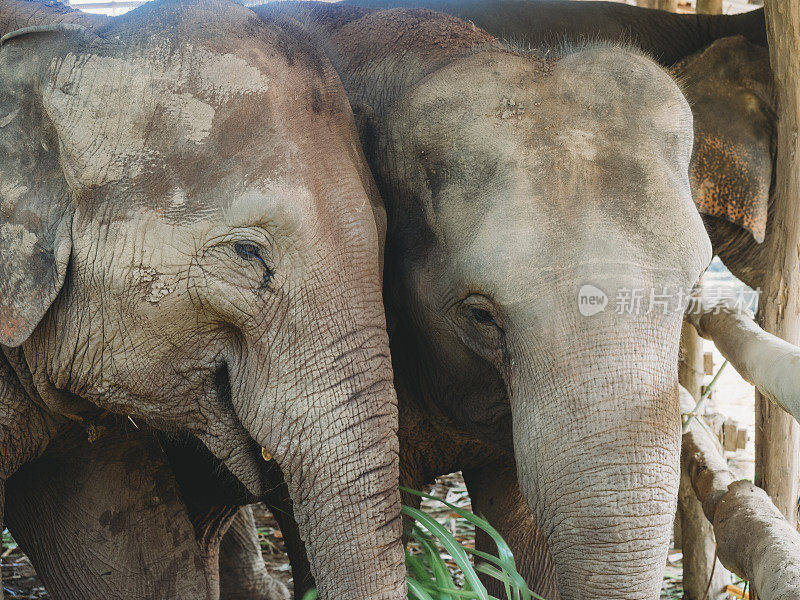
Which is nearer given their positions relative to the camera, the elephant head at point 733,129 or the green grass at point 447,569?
the green grass at point 447,569

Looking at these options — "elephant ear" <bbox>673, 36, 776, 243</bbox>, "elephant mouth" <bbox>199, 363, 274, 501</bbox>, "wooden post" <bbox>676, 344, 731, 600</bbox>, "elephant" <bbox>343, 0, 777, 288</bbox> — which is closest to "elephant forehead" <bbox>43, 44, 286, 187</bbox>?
"elephant mouth" <bbox>199, 363, 274, 501</bbox>

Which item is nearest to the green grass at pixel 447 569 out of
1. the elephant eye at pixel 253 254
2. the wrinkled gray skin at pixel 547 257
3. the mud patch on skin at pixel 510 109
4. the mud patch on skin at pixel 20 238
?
the wrinkled gray skin at pixel 547 257

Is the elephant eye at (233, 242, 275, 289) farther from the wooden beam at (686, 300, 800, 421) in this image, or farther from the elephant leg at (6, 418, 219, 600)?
the wooden beam at (686, 300, 800, 421)

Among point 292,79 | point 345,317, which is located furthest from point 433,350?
point 292,79

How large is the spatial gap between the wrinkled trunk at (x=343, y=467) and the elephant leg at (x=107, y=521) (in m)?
0.80

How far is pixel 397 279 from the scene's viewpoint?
2.42 meters

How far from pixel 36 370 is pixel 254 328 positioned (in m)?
0.53

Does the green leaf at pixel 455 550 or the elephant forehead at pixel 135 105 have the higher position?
the elephant forehead at pixel 135 105

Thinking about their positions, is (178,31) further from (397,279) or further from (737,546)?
(737,546)

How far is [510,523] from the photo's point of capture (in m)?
2.88

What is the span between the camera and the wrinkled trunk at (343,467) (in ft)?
6.27

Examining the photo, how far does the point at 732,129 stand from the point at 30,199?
2.61 meters

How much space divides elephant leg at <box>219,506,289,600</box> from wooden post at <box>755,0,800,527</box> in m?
1.91

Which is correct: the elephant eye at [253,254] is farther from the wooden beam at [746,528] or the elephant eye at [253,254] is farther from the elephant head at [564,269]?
the wooden beam at [746,528]
